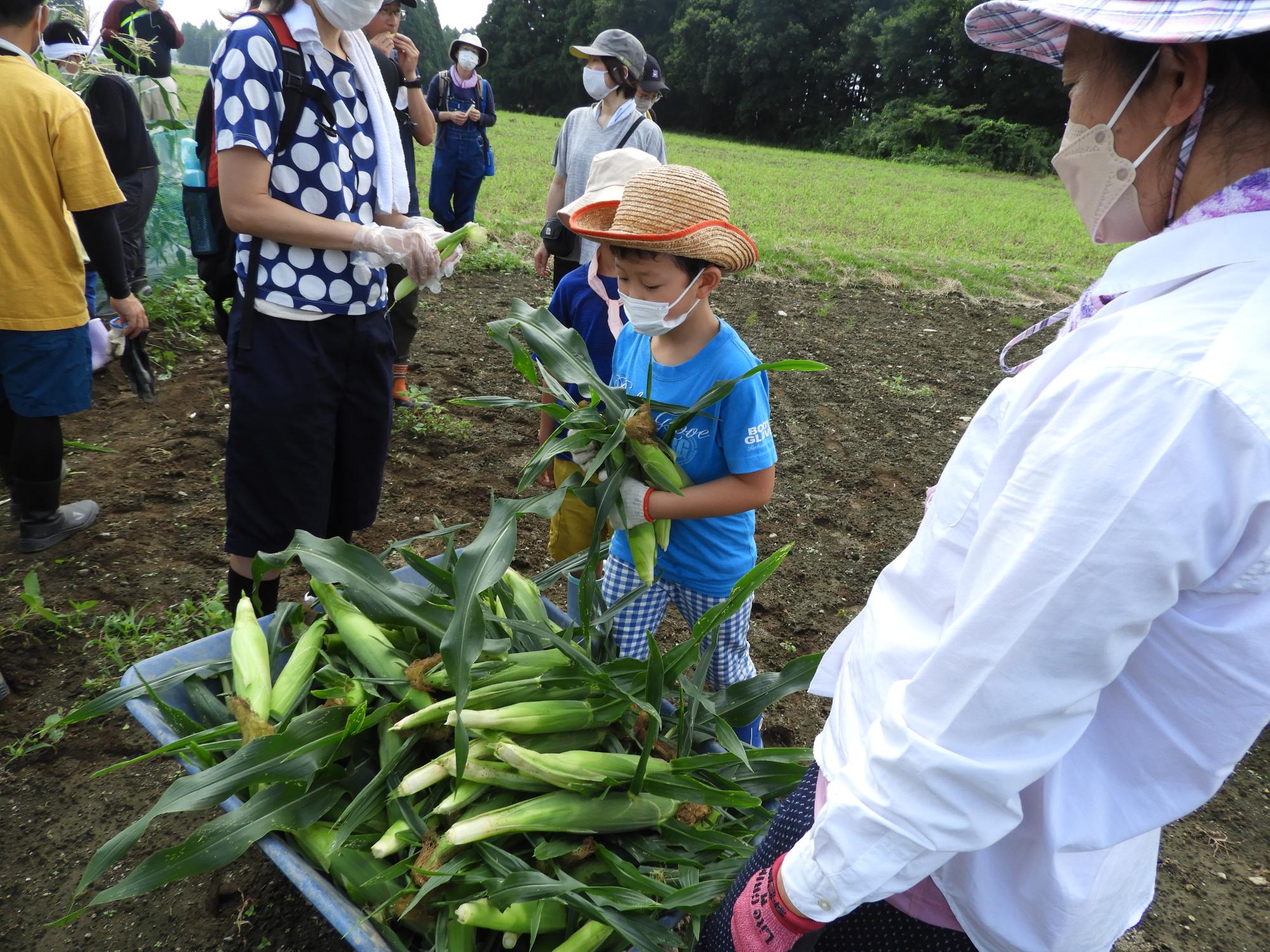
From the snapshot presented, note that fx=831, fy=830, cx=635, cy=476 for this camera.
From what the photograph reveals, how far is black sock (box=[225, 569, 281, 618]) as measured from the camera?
2.55 m

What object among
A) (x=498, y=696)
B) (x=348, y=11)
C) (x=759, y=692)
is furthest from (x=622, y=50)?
(x=498, y=696)

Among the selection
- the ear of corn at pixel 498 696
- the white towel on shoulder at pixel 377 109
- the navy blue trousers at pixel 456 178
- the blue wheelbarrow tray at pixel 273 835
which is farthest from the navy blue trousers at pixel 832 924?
the navy blue trousers at pixel 456 178

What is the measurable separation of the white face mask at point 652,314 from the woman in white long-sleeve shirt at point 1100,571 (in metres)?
1.06

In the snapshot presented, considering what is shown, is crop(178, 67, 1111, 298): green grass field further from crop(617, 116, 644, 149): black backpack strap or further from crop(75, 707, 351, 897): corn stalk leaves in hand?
crop(75, 707, 351, 897): corn stalk leaves in hand

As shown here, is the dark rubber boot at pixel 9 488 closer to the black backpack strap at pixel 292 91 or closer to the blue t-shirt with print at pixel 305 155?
the blue t-shirt with print at pixel 305 155

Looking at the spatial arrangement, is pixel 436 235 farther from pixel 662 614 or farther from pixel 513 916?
pixel 513 916

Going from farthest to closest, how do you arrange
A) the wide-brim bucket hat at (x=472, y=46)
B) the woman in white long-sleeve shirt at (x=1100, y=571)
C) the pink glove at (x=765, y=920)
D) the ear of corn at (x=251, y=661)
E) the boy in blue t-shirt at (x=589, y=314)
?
the wide-brim bucket hat at (x=472, y=46) → the boy in blue t-shirt at (x=589, y=314) → the ear of corn at (x=251, y=661) → the pink glove at (x=765, y=920) → the woman in white long-sleeve shirt at (x=1100, y=571)

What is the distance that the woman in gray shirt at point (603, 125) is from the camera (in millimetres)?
4320

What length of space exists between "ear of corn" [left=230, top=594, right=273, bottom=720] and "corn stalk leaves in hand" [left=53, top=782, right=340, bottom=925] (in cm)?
20

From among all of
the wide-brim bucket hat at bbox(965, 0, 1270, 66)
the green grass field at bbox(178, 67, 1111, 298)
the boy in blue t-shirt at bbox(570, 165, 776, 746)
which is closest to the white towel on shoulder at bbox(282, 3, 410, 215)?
the boy in blue t-shirt at bbox(570, 165, 776, 746)

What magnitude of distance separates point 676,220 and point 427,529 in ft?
6.98

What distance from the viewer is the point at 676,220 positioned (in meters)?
1.95

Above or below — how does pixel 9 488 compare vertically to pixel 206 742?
below

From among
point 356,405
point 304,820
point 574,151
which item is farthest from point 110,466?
point 304,820
